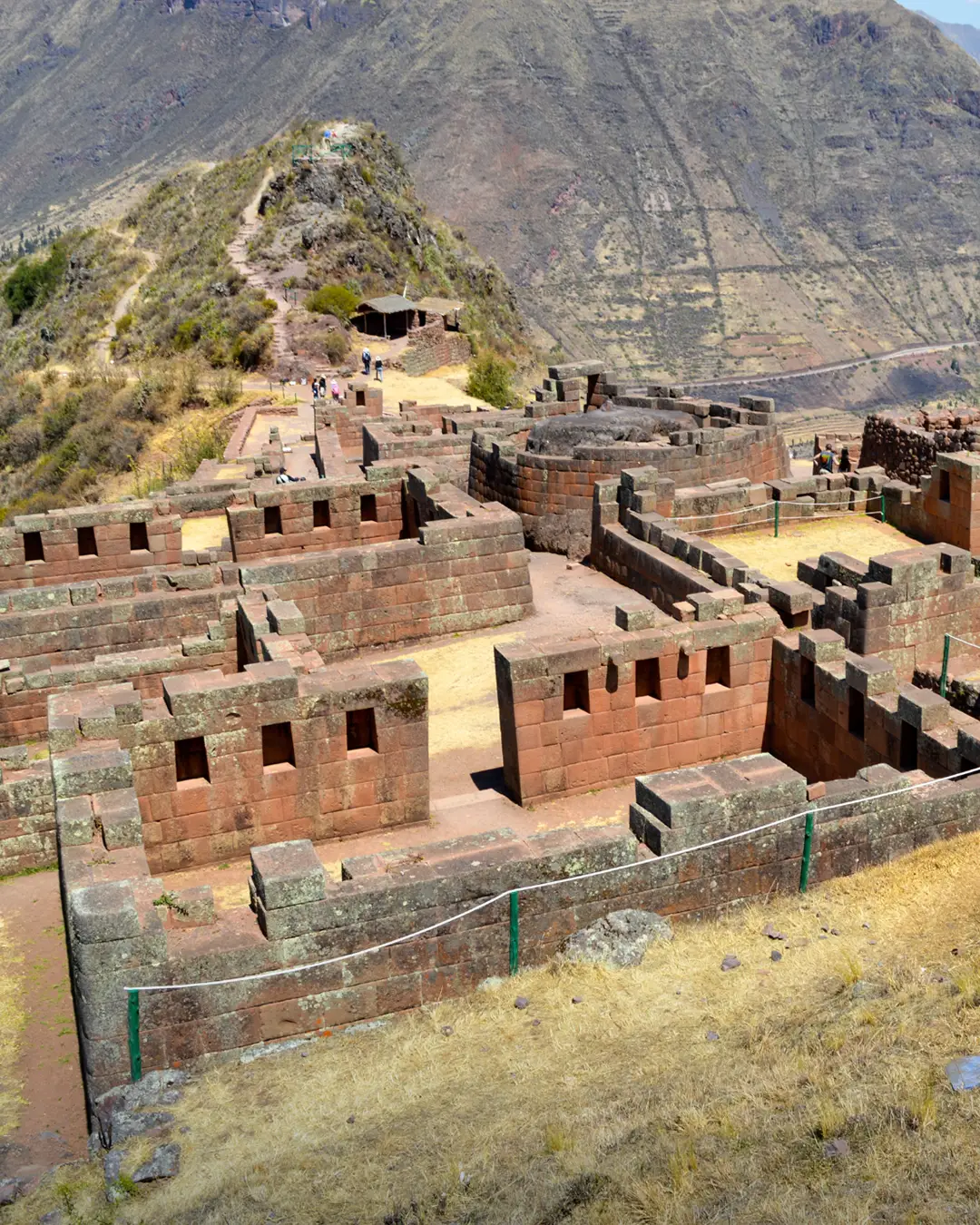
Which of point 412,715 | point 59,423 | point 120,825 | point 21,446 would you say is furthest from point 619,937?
point 21,446

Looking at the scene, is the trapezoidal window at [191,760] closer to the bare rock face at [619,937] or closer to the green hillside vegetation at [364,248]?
the bare rock face at [619,937]

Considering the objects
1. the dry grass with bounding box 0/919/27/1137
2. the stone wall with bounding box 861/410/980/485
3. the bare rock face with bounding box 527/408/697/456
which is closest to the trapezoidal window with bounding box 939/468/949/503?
the stone wall with bounding box 861/410/980/485

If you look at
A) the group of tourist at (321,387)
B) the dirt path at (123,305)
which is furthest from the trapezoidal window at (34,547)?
the dirt path at (123,305)

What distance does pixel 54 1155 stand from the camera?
12.1 metres

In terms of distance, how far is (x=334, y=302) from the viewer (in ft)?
216

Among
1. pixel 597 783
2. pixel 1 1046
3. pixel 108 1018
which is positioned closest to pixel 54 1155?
pixel 108 1018

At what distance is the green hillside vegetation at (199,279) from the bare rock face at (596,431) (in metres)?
30.6

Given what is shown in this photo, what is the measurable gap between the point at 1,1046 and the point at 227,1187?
507 cm

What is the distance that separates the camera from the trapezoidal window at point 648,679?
18516mm

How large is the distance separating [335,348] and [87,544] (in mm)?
33849

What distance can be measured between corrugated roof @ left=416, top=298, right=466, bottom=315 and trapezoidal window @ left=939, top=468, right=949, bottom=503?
42.8 m

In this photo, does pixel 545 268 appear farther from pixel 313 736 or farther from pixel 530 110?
pixel 313 736

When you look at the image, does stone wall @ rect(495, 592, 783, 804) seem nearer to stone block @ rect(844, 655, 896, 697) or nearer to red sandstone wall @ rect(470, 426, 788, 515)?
stone block @ rect(844, 655, 896, 697)

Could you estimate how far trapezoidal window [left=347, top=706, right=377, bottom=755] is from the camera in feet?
55.6
